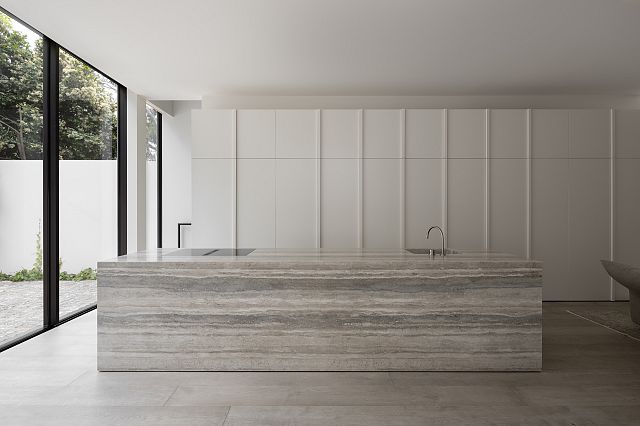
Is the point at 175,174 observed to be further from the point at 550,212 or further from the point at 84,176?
the point at 550,212

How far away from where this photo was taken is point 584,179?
20.7 ft

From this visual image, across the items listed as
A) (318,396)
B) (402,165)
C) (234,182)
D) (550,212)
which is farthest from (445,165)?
(318,396)

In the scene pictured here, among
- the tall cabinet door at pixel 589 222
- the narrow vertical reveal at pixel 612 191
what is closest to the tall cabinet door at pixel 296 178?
the tall cabinet door at pixel 589 222

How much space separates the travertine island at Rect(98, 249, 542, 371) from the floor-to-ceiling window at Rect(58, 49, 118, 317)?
1.86m

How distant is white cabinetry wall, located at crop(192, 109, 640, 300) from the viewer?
20.6 ft

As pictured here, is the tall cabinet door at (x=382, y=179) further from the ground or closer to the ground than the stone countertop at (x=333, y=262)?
further from the ground

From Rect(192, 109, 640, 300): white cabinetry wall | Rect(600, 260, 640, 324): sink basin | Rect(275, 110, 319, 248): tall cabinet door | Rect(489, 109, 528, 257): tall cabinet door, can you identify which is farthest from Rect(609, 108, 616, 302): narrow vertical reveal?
Rect(275, 110, 319, 248): tall cabinet door

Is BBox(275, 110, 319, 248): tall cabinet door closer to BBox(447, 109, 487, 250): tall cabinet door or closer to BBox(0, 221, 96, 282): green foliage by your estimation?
BBox(447, 109, 487, 250): tall cabinet door

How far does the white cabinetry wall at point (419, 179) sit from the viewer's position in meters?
6.27

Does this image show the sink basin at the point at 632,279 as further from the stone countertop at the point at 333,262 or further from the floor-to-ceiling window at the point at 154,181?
the floor-to-ceiling window at the point at 154,181

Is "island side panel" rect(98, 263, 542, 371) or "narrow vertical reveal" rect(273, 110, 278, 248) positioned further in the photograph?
"narrow vertical reveal" rect(273, 110, 278, 248)

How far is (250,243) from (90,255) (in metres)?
1.79

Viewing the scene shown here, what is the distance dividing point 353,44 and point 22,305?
362cm

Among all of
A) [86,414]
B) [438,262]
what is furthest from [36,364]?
[438,262]
